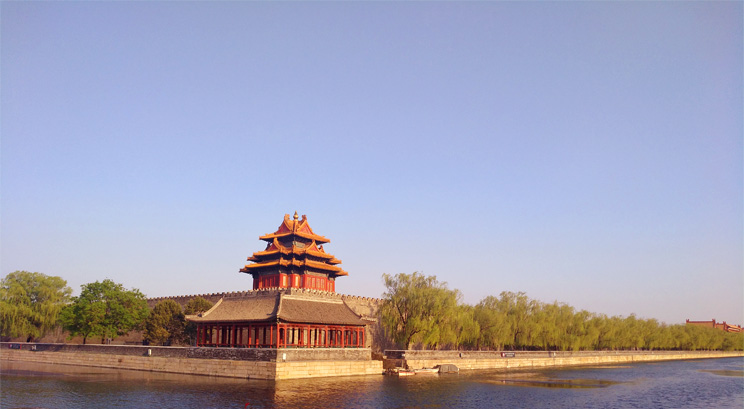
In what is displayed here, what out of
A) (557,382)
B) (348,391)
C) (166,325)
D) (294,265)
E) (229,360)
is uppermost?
(294,265)

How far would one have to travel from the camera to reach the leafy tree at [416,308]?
54156 mm

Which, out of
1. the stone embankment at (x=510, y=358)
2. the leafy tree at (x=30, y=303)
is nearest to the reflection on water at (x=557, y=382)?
the stone embankment at (x=510, y=358)

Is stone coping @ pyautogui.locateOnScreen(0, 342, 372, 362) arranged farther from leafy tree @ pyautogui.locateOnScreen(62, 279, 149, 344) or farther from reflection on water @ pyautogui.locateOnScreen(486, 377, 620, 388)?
reflection on water @ pyautogui.locateOnScreen(486, 377, 620, 388)

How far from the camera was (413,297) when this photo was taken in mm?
55344

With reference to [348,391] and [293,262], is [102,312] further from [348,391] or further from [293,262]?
[348,391]

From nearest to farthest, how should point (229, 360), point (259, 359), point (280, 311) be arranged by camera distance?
1. point (259, 359)
2. point (229, 360)
3. point (280, 311)

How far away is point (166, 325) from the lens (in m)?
52.3

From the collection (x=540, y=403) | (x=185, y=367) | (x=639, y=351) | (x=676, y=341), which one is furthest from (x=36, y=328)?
(x=676, y=341)

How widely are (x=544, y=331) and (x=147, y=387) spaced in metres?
45.3

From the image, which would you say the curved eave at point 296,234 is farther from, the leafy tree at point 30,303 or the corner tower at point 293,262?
the leafy tree at point 30,303

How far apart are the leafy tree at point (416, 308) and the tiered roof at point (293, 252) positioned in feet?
37.3

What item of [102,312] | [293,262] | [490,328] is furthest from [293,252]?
[490,328]

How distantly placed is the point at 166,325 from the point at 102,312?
6.66m

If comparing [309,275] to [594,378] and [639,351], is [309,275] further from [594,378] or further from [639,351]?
[639,351]
